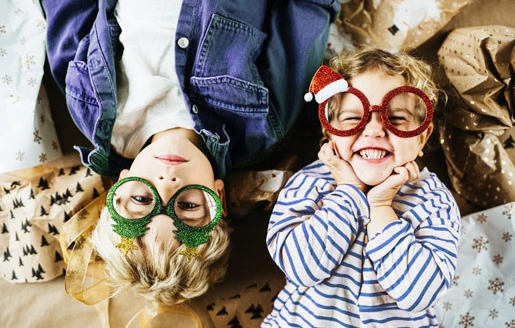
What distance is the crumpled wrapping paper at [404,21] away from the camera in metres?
1.34

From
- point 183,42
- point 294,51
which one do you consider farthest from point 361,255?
point 183,42

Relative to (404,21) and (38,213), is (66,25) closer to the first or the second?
(38,213)

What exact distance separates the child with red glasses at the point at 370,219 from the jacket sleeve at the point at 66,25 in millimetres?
626

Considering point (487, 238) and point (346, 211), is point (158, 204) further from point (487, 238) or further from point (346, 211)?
point (487, 238)

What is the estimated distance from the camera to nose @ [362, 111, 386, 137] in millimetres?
1064

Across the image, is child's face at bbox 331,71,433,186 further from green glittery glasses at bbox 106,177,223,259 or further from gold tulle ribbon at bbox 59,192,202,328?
gold tulle ribbon at bbox 59,192,202,328

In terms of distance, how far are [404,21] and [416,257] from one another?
0.66 m

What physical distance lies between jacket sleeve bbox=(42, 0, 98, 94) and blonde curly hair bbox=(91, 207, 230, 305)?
0.43 m

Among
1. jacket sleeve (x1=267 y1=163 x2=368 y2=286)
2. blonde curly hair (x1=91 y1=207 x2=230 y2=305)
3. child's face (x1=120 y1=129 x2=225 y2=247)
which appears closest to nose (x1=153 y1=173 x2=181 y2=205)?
child's face (x1=120 y1=129 x2=225 y2=247)

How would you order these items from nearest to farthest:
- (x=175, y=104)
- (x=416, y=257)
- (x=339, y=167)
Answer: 1. (x=416, y=257)
2. (x=339, y=167)
3. (x=175, y=104)

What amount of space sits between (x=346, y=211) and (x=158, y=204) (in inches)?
16.0

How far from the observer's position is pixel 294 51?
1.27 meters

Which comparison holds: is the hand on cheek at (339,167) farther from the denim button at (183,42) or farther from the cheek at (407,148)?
the denim button at (183,42)

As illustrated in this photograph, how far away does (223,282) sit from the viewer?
4.53ft
